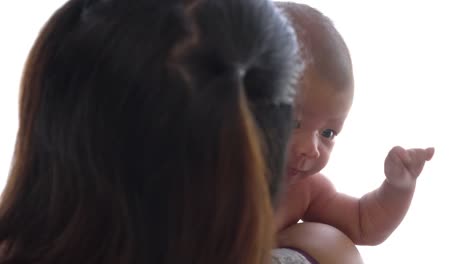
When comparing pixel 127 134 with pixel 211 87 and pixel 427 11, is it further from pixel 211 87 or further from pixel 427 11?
pixel 427 11

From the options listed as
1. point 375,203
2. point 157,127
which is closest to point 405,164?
point 375,203

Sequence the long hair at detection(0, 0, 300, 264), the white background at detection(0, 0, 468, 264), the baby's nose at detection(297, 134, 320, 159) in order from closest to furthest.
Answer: the long hair at detection(0, 0, 300, 264)
the baby's nose at detection(297, 134, 320, 159)
the white background at detection(0, 0, 468, 264)

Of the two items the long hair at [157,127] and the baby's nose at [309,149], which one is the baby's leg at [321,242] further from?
the long hair at [157,127]

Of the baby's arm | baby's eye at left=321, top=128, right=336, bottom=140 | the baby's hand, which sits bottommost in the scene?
the baby's arm

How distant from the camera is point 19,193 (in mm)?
574

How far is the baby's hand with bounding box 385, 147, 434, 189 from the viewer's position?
0.78 meters

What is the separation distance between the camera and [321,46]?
74 cm

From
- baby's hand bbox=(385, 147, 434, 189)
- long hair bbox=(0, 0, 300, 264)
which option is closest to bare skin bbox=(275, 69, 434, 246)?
baby's hand bbox=(385, 147, 434, 189)

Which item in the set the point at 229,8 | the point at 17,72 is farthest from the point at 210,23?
the point at 17,72

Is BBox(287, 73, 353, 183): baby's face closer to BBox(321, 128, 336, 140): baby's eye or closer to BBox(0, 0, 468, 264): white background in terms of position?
BBox(321, 128, 336, 140): baby's eye

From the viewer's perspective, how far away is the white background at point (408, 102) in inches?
35.0

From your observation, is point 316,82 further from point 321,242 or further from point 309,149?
point 321,242

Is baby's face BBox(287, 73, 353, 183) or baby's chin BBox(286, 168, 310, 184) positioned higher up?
baby's face BBox(287, 73, 353, 183)

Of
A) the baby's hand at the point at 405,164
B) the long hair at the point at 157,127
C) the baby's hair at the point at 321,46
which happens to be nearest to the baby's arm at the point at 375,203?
the baby's hand at the point at 405,164
